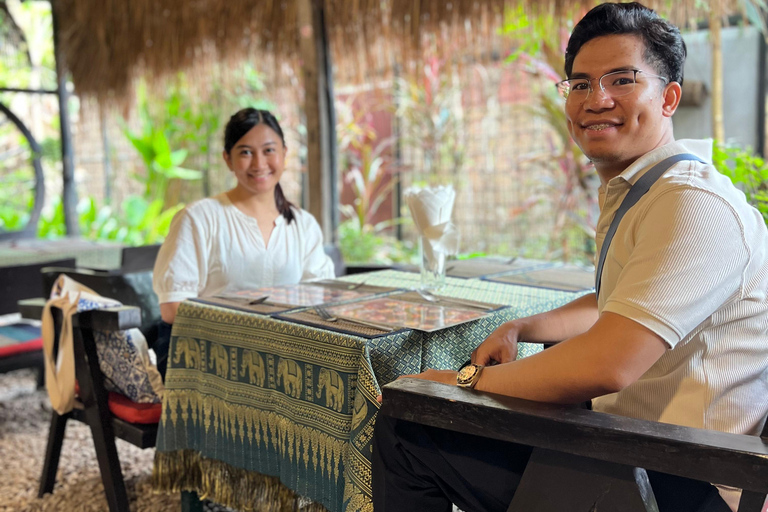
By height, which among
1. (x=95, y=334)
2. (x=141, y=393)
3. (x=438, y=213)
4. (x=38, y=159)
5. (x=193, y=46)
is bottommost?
(x=141, y=393)

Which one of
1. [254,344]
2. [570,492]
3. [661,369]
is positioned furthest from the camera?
[254,344]

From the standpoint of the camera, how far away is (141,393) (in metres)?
2.17

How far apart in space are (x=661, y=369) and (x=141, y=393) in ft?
5.17

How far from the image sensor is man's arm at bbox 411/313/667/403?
3.66ft

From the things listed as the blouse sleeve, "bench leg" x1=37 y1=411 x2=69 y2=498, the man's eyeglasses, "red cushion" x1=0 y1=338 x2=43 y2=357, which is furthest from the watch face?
"red cushion" x1=0 y1=338 x2=43 y2=357

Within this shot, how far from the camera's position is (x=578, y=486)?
113 centimetres

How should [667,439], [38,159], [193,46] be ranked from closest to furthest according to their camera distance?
[667,439], [193,46], [38,159]

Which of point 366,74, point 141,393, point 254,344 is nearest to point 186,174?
point 366,74

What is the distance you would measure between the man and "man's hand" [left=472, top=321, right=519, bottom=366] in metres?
0.17

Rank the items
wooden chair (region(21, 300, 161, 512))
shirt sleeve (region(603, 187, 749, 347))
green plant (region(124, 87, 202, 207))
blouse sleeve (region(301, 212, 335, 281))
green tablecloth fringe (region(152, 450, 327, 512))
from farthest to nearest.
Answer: green plant (region(124, 87, 202, 207)) < blouse sleeve (region(301, 212, 335, 281)) < wooden chair (region(21, 300, 161, 512)) < green tablecloth fringe (region(152, 450, 327, 512)) < shirt sleeve (region(603, 187, 749, 347))

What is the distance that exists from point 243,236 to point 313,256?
0.33 metres

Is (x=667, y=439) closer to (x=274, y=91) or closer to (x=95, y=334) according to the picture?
(x=95, y=334)

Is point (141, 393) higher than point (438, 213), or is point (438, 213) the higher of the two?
point (438, 213)

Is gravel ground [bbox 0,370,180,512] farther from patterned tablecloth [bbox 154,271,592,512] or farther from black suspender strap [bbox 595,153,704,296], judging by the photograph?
black suspender strap [bbox 595,153,704,296]
